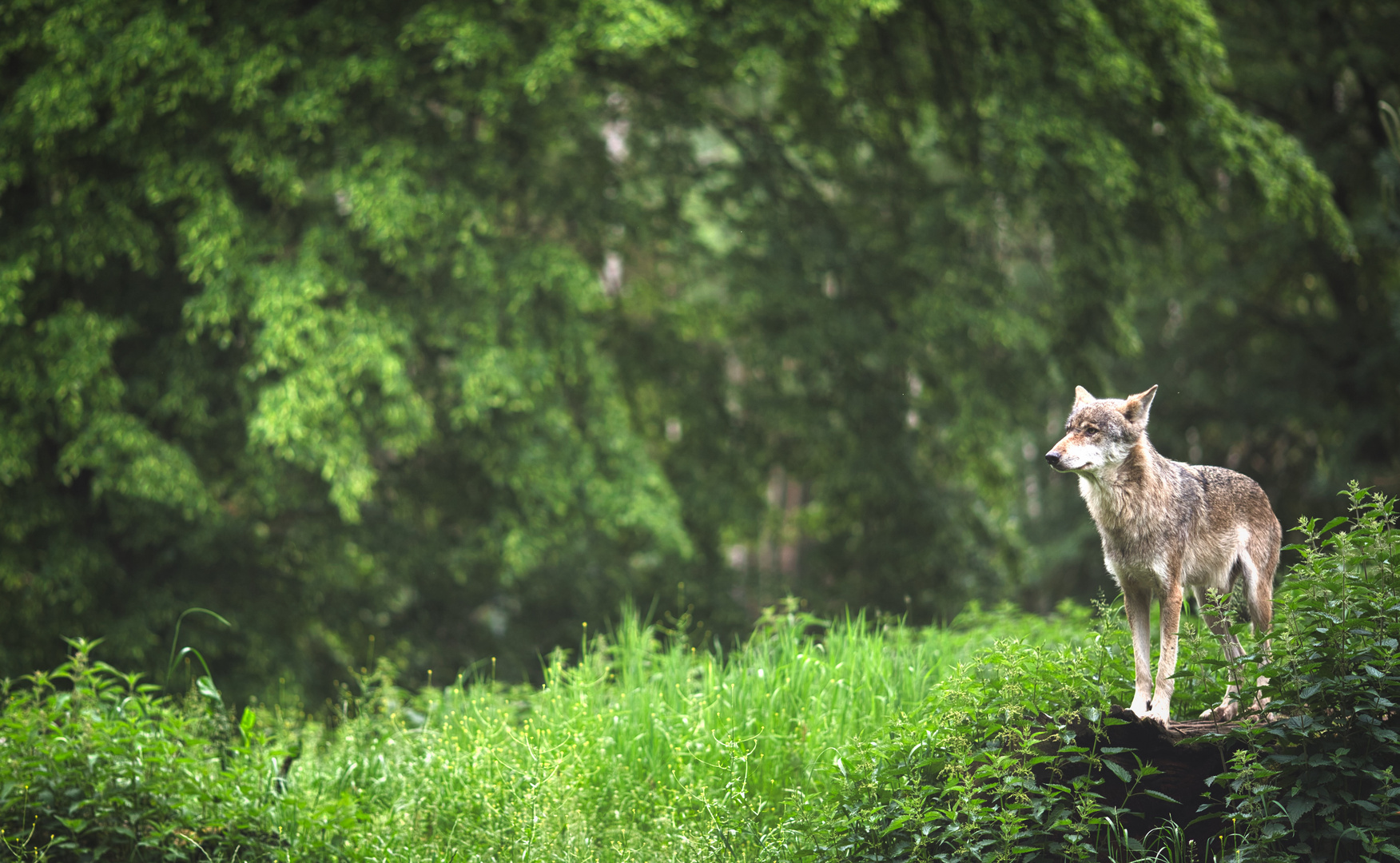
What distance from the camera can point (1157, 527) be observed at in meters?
3.90

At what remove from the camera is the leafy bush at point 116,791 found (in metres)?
4.77

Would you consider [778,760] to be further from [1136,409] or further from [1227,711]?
[1136,409]

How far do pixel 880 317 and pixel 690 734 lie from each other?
7.60m

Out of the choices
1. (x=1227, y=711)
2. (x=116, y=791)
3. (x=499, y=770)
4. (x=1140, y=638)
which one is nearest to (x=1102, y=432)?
(x=1140, y=638)

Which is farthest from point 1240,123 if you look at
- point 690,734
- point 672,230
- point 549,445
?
point 690,734

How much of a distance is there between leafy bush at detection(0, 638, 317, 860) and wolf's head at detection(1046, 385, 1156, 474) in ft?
13.5

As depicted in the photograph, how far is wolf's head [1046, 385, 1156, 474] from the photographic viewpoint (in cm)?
380

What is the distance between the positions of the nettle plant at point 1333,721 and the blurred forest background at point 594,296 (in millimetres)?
4320

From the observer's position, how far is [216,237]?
8.58 metres

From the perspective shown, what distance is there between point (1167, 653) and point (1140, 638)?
119 mm

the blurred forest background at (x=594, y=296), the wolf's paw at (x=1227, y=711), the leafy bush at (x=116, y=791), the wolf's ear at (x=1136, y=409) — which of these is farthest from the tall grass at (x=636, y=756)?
the wolf's ear at (x=1136, y=409)

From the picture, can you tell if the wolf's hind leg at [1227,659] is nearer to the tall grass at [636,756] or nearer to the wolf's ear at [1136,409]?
the wolf's ear at [1136,409]

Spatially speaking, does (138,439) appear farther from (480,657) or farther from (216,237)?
(480,657)

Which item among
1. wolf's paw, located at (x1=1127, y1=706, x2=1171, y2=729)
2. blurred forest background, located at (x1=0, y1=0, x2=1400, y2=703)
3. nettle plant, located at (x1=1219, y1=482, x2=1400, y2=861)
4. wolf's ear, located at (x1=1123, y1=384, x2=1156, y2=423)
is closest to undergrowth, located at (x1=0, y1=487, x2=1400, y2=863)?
nettle plant, located at (x1=1219, y1=482, x2=1400, y2=861)
